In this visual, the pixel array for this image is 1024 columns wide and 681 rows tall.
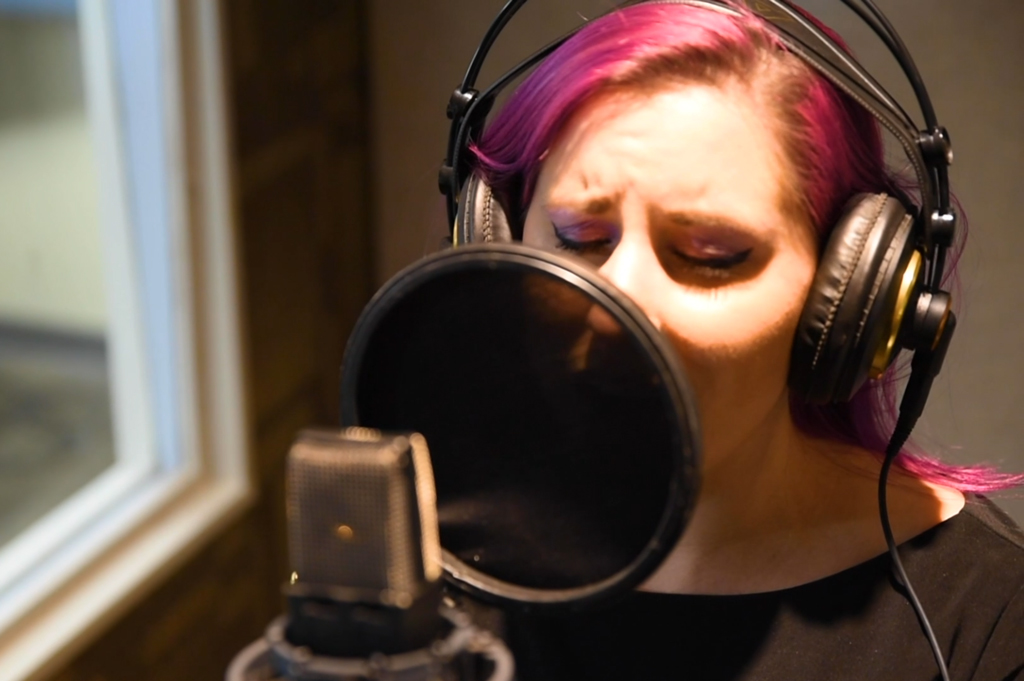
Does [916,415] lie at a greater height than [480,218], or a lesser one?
lesser

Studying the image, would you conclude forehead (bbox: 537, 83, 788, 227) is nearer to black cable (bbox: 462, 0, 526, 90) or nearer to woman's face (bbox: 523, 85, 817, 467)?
woman's face (bbox: 523, 85, 817, 467)

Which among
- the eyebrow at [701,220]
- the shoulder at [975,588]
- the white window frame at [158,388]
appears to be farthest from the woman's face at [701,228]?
the white window frame at [158,388]

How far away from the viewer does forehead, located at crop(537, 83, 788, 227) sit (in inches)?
29.1

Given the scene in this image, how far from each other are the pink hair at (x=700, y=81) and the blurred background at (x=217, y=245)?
0.80 metres

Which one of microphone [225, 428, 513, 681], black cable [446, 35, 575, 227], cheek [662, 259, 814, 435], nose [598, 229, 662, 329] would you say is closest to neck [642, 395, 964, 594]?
cheek [662, 259, 814, 435]

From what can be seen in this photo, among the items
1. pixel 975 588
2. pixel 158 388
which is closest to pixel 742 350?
pixel 975 588

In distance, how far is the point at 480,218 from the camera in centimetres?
84

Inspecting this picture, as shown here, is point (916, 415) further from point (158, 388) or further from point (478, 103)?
point (158, 388)

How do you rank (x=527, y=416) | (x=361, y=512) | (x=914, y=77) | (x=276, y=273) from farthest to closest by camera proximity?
(x=276, y=273) → (x=914, y=77) → (x=527, y=416) → (x=361, y=512)

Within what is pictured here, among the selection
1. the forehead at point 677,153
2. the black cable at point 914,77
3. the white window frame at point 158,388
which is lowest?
the white window frame at point 158,388

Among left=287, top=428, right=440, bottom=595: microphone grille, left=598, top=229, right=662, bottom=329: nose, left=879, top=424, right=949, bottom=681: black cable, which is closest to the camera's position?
left=287, top=428, right=440, bottom=595: microphone grille

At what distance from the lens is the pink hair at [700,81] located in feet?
2.61

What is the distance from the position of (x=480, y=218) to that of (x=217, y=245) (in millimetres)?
1040

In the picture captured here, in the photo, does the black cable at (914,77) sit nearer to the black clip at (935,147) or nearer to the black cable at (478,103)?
the black clip at (935,147)
